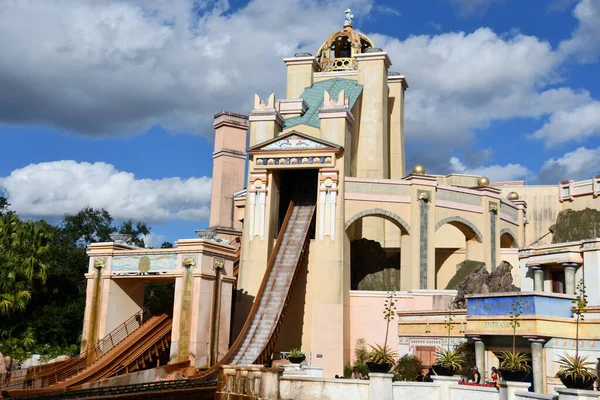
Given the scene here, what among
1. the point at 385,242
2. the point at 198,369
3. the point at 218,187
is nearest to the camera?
the point at 198,369

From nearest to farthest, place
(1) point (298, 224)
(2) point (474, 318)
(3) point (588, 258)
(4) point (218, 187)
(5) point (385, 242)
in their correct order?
(2) point (474, 318)
(3) point (588, 258)
(1) point (298, 224)
(5) point (385, 242)
(4) point (218, 187)

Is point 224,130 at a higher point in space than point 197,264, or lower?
higher

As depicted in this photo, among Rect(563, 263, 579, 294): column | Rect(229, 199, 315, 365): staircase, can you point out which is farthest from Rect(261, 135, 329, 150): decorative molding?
Rect(563, 263, 579, 294): column

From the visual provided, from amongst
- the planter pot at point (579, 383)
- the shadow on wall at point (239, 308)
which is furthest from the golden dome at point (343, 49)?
the planter pot at point (579, 383)

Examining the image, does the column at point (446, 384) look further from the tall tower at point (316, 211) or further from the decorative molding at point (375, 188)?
the decorative molding at point (375, 188)

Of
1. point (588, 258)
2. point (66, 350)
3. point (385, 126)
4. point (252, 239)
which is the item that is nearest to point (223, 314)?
point (252, 239)

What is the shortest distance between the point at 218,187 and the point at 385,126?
12.9 meters

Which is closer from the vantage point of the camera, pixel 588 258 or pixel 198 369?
pixel 198 369

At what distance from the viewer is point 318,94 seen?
4722 centimetres

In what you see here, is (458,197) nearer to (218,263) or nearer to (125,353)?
(218,263)

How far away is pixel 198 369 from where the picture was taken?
30.8 meters

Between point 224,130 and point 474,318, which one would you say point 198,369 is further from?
point 224,130

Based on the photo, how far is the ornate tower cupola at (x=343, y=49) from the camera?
50594 millimetres

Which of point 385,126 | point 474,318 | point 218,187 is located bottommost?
point 474,318
